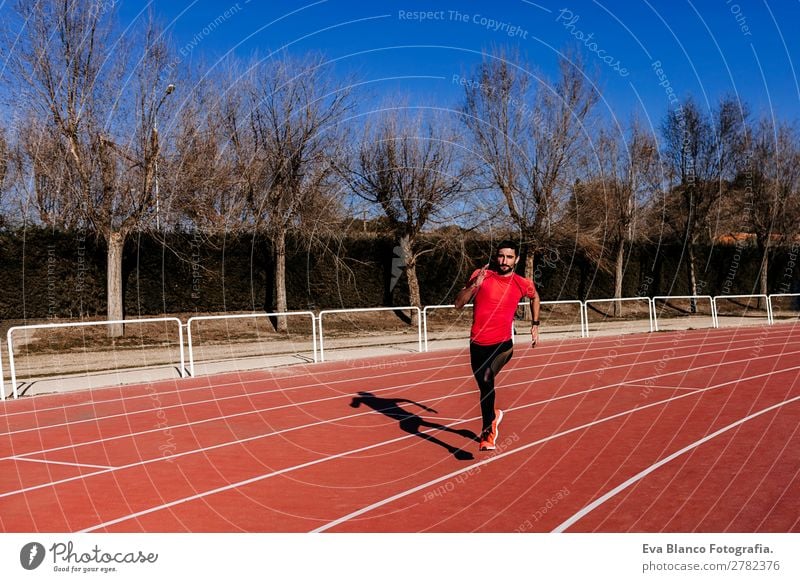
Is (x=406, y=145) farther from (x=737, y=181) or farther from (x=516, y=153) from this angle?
(x=737, y=181)

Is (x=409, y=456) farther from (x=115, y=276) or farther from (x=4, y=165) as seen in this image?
(x=4, y=165)

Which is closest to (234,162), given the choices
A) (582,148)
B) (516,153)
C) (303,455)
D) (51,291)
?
(51,291)

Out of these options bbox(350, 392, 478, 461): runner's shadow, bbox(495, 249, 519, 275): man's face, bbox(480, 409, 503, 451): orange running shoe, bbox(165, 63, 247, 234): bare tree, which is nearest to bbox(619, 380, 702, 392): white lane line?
bbox(350, 392, 478, 461): runner's shadow

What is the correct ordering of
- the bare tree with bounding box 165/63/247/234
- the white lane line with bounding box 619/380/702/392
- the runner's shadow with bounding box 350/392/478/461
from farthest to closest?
1. the bare tree with bounding box 165/63/247/234
2. the white lane line with bounding box 619/380/702/392
3. the runner's shadow with bounding box 350/392/478/461

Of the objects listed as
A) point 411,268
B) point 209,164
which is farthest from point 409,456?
point 411,268

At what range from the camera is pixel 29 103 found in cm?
1978

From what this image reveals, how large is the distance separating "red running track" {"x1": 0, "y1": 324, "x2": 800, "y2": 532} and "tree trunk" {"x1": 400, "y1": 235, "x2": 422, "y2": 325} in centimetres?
1538

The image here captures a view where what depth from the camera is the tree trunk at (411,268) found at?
29344 millimetres

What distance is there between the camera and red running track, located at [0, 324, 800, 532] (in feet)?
18.6

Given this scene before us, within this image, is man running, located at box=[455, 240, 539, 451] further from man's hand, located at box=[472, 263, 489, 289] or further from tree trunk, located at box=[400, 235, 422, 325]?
tree trunk, located at box=[400, 235, 422, 325]

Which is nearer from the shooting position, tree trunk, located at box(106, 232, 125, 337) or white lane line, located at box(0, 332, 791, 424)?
white lane line, located at box(0, 332, 791, 424)

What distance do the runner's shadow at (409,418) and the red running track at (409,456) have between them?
0.12ft

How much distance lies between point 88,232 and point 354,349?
398 inches

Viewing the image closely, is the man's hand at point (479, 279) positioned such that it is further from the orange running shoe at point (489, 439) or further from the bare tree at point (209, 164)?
the bare tree at point (209, 164)
